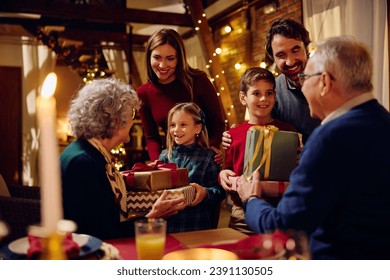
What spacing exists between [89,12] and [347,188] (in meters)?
5.42

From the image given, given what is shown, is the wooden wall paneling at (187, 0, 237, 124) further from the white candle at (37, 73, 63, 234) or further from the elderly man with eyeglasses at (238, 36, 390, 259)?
the white candle at (37, 73, 63, 234)

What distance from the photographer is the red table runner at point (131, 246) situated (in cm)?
120

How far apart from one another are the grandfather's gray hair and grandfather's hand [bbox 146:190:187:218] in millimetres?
713

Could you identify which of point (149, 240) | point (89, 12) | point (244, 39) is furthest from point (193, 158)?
point (89, 12)

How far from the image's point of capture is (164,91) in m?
2.40

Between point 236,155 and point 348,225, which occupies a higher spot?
point 236,155

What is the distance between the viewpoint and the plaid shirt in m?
2.04

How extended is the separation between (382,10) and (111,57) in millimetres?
6111

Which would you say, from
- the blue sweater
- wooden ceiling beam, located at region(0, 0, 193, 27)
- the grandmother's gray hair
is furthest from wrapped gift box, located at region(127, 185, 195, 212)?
wooden ceiling beam, located at region(0, 0, 193, 27)

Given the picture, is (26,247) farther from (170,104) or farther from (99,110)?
(170,104)

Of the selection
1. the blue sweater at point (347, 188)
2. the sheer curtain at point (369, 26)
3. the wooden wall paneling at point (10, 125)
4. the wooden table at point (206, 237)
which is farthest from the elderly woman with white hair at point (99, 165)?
the wooden wall paneling at point (10, 125)

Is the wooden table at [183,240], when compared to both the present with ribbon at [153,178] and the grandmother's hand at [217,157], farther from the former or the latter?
the grandmother's hand at [217,157]

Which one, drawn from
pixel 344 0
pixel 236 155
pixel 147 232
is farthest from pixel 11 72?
pixel 147 232
